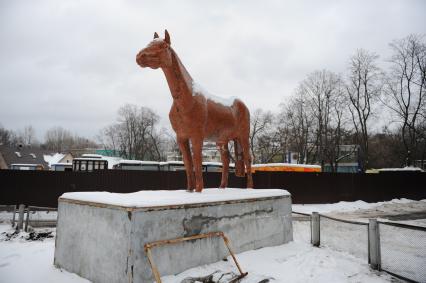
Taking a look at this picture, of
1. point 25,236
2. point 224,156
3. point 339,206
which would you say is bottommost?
point 339,206

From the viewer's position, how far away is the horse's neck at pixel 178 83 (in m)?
6.01

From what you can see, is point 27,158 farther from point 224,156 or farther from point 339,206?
point 224,156

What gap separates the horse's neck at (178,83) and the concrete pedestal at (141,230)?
6.49 feet

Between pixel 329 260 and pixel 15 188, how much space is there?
52.4ft

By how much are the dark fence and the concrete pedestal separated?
11.2m

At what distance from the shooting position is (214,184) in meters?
18.3

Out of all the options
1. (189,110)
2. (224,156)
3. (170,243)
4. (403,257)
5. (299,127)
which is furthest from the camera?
(299,127)

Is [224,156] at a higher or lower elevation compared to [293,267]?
higher

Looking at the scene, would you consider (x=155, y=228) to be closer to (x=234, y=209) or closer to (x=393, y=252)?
(x=234, y=209)

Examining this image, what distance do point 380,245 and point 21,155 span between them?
53880 millimetres

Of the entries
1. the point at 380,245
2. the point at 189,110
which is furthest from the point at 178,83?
the point at 380,245

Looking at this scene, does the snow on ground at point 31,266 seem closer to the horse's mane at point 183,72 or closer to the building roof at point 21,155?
the horse's mane at point 183,72

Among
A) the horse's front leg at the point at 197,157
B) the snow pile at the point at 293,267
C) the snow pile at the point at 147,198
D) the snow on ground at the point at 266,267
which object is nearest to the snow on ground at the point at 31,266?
the snow on ground at the point at 266,267

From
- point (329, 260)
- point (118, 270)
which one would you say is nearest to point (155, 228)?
point (118, 270)
